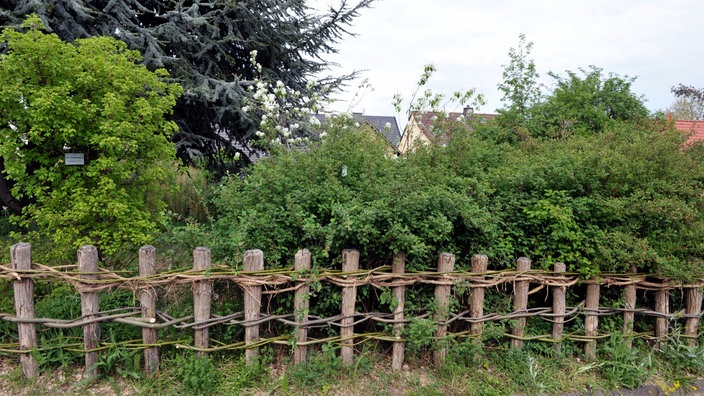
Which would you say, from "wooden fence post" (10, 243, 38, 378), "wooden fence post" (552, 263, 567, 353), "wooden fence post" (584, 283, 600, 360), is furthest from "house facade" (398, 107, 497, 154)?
"wooden fence post" (10, 243, 38, 378)

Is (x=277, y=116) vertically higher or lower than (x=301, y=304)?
higher

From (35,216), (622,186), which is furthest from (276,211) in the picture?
(622,186)

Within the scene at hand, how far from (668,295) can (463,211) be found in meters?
2.21

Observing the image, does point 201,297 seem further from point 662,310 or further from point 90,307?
point 662,310

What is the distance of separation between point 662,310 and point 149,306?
427 cm

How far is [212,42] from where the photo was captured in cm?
695

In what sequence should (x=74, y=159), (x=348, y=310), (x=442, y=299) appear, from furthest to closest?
(x=74, y=159) < (x=442, y=299) < (x=348, y=310)

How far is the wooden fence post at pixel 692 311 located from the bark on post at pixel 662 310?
221mm

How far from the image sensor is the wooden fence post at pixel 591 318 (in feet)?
11.7

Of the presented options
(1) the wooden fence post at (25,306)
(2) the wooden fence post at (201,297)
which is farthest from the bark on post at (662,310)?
(1) the wooden fence post at (25,306)

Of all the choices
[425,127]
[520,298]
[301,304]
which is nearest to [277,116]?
[425,127]

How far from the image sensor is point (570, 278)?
139 inches

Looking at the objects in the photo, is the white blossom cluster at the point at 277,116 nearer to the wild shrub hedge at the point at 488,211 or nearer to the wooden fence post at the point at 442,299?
the wild shrub hedge at the point at 488,211

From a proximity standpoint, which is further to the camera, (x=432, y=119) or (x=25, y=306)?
(x=432, y=119)
